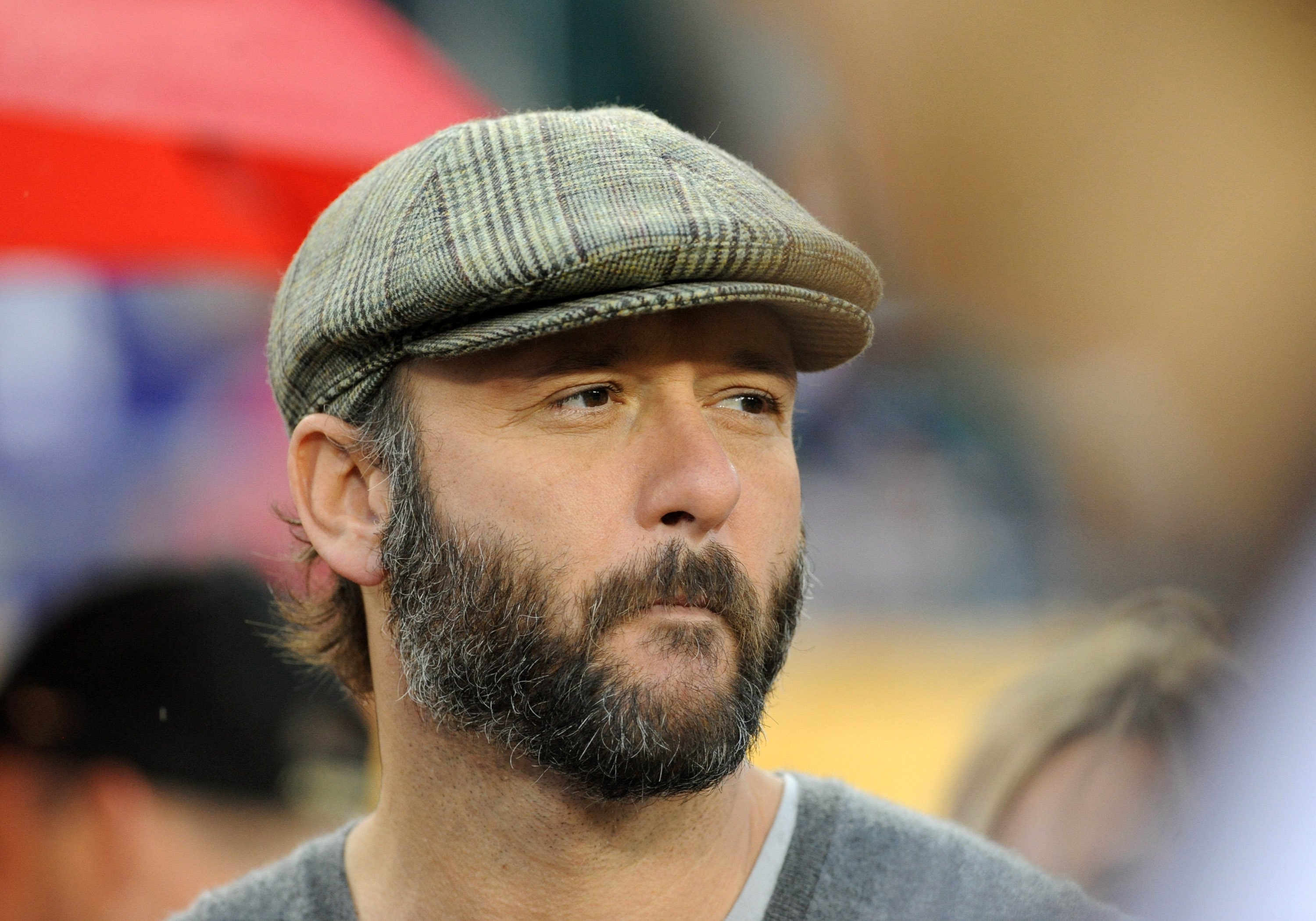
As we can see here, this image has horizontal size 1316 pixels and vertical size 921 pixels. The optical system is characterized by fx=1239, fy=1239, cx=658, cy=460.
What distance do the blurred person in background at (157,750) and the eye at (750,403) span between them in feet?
7.29

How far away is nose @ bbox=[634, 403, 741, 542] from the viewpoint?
4.96 ft

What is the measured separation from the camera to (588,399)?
1.62 metres

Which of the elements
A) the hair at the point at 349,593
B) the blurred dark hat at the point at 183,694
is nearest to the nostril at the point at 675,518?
the hair at the point at 349,593

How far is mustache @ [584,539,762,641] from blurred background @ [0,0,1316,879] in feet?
5.61

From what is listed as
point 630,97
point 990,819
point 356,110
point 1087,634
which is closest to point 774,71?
point 630,97

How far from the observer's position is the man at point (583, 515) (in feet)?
5.02

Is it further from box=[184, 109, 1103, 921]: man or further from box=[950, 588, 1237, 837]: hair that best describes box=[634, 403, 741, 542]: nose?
box=[950, 588, 1237, 837]: hair

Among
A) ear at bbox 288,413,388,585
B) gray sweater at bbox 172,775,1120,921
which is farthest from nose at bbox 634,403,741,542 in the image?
gray sweater at bbox 172,775,1120,921

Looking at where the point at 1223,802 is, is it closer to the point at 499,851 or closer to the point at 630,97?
the point at 499,851

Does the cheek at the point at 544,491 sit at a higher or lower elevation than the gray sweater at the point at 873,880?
higher

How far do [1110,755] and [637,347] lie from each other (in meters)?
1.77

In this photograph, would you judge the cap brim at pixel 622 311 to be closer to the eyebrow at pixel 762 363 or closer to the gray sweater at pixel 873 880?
the eyebrow at pixel 762 363

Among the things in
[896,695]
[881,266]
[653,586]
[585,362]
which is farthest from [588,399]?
[896,695]

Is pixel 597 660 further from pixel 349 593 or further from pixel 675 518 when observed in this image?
pixel 349 593
